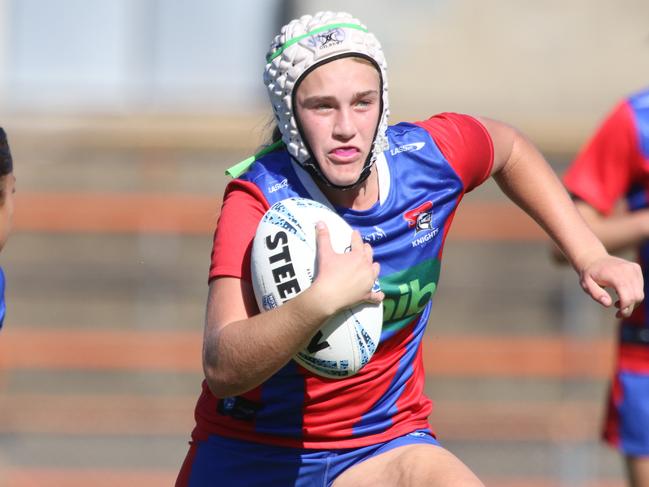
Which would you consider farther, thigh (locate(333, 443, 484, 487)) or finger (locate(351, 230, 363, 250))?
thigh (locate(333, 443, 484, 487))

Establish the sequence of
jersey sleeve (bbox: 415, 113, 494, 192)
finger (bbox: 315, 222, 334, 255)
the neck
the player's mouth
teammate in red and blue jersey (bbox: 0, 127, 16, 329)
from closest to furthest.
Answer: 1. finger (bbox: 315, 222, 334, 255)
2. the player's mouth
3. the neck
4. teammate in red and blue jersey (bbox: 0, 127, 16, 329)
5. jersey sleeve (bbox: 415, 113, 494, 192)

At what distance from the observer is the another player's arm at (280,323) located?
9.80 ft

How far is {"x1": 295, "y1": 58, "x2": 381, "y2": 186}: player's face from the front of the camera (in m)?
3.36

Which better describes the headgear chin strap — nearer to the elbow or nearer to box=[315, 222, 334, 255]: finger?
box=[315, 222, 334, 255]: finger

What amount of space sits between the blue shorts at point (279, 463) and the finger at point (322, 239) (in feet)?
2.83

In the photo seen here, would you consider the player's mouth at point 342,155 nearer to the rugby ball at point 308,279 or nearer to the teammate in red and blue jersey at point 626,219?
the rugby ball at point 308,279

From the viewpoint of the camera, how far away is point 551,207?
395cm

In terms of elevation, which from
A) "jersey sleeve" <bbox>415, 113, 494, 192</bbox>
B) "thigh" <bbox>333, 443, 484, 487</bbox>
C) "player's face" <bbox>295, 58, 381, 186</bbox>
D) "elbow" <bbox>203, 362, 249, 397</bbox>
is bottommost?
"thigh" <bbox>333, 443, 484, 487</bbox>

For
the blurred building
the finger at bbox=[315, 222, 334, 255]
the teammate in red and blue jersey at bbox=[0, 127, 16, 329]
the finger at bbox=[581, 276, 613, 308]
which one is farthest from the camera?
the blurred building

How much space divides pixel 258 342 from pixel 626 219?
8.29 feet

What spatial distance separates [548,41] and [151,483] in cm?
646

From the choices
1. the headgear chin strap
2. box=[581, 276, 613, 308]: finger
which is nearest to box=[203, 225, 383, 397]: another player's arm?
the headgear chin strap

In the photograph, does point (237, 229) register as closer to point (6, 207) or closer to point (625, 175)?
point (6, 207)

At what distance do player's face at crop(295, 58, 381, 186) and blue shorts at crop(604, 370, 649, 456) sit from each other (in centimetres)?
220
